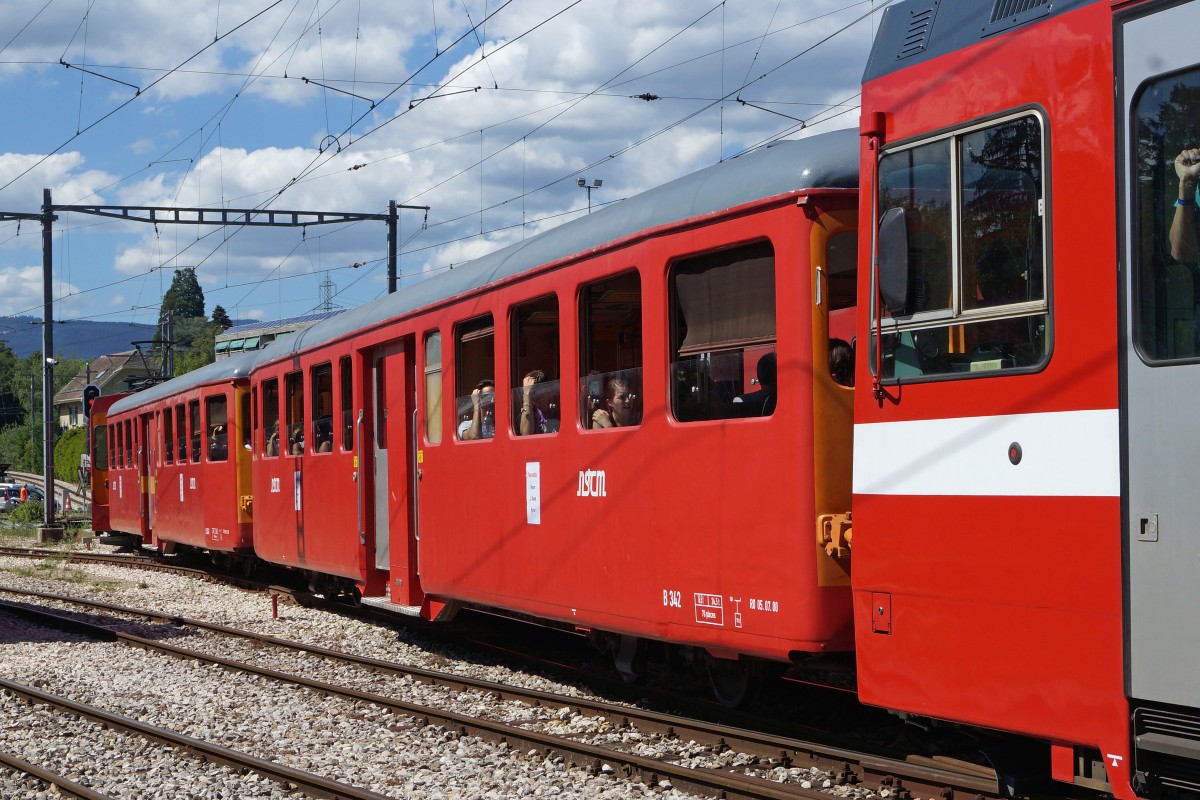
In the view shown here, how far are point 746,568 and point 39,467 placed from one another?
297ft

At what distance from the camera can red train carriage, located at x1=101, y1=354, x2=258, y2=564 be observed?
62.2 feet

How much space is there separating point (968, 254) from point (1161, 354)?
1.00 m

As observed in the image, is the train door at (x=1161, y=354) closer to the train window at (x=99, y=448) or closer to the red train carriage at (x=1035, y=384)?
the red train carriage at (x=1035, y=384)

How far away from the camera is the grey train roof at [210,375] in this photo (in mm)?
18703

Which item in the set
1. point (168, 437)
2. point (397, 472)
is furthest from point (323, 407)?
point (168, 437)

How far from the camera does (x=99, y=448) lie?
31422 mm

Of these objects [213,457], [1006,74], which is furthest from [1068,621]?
[213,457]

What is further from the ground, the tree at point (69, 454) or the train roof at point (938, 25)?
the train roof at point (938, 25)

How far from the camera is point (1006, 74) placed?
533cm

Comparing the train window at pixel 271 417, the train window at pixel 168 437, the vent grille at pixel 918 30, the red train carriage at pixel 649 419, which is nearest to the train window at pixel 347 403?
the red train carriage at pixel 649 419

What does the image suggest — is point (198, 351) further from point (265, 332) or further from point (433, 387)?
point (433, 387)

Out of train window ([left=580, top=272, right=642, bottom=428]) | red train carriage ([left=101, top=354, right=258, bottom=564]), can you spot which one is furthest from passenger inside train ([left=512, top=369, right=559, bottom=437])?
red train carriage ([left=101, top=354, right=258, bottom=564])

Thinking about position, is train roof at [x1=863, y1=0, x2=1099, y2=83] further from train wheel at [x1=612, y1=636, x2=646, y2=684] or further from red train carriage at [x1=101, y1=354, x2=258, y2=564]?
red train carriage at [x1=101, y1=354, x2=258, y2=564]

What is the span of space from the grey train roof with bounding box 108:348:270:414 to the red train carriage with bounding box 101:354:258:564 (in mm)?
19
